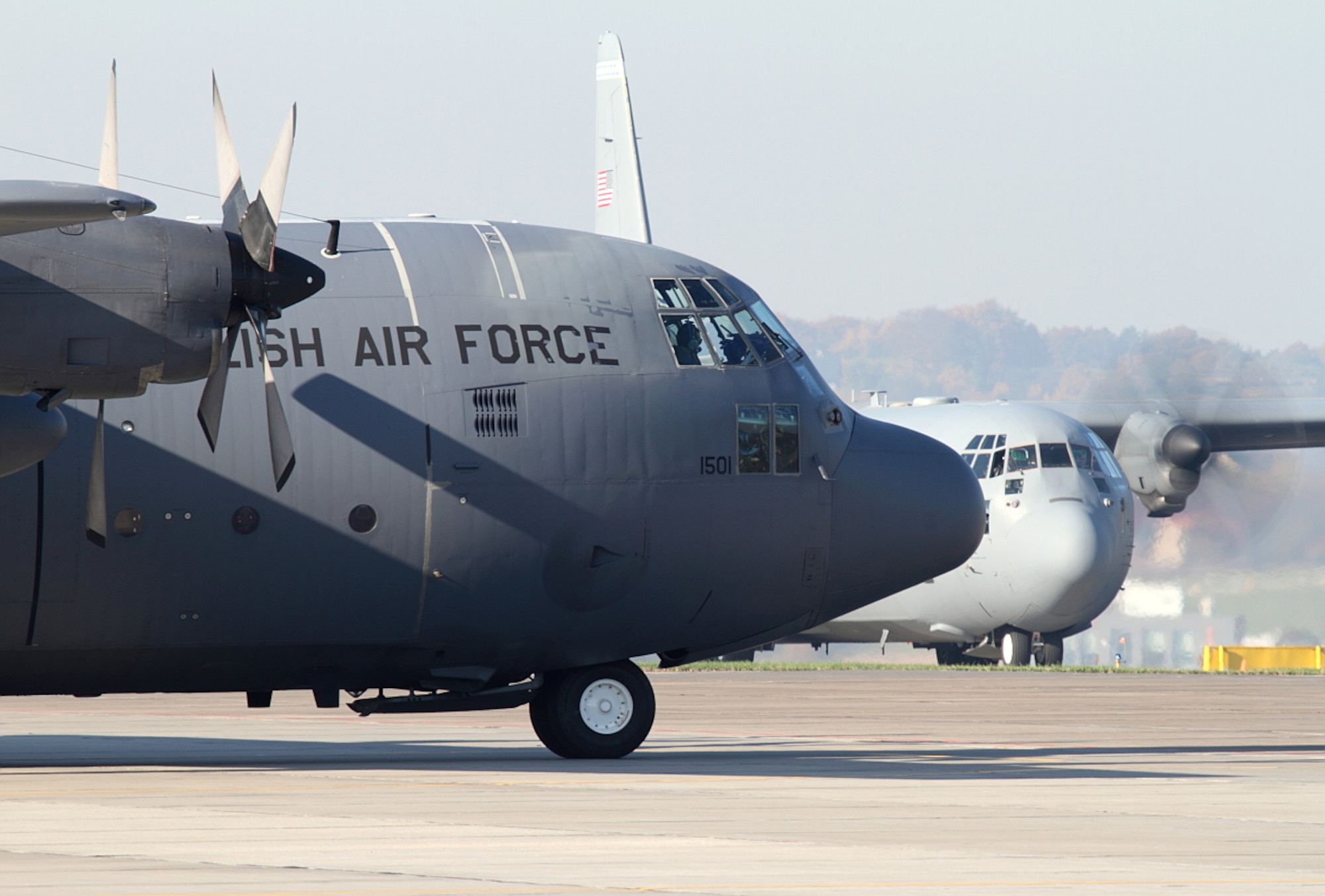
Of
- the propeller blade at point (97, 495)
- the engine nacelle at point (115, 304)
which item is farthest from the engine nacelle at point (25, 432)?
the propeller blade at point (97, 495)

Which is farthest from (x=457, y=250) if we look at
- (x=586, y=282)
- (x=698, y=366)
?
(x=698, y=366)

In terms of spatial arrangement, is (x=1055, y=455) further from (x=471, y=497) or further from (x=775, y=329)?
(x=471, y=497)

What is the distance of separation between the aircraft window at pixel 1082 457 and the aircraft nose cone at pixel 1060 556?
3.32 ft

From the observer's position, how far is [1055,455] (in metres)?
41.6

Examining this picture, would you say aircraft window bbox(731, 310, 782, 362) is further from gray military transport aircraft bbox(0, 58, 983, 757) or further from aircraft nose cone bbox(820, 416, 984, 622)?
aircraft nose cone bbox(820, 416, 984, 622)

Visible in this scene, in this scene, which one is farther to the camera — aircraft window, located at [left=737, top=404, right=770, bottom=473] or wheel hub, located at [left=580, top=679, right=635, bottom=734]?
aircraft window, located at [left=737, top=404, right=770, bottom=473]

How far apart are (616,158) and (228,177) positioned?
4192cm

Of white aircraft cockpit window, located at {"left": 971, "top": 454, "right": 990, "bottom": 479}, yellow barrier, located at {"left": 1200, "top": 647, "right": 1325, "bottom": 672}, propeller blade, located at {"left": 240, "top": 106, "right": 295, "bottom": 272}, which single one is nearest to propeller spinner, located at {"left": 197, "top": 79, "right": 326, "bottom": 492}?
propeller blade, located at {"left": 240, "top": 106, "right": 295, "bottom": 272}

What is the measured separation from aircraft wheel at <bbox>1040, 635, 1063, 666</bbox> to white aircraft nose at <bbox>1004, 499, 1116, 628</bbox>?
2.72 metres

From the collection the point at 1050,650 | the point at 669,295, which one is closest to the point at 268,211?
the point at 669,295

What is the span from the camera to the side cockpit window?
18.9m

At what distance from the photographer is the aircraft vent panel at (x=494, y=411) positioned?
17875 millimetres

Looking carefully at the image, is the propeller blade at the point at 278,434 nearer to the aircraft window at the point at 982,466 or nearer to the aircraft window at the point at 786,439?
the aircraft window at the point at 786,439

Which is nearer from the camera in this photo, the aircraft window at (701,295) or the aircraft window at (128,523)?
the aircraft window at (128,523)
